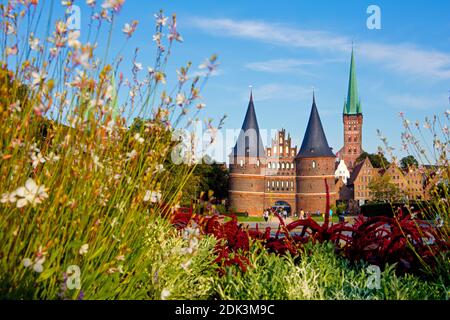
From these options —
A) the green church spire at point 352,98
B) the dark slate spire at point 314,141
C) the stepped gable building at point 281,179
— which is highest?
the green church spire at point 352,98

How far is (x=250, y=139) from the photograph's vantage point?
64688 millimetres

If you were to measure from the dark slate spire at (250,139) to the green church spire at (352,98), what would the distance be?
3424 centimetres

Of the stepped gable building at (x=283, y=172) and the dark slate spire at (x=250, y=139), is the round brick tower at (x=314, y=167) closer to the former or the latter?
the stepped gable building at (x=283, y=172)

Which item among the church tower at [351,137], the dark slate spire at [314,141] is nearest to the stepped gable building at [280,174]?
the dark slate spire at [314,141]

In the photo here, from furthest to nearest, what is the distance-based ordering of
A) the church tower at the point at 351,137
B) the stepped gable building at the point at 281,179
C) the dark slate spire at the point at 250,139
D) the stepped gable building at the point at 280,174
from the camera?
the church tower at the point at 351,137 < the stepped gable building at the point at 281,179 < the stepped gable building at the point at 280,174 < the dark slate spire at the point at 250,139

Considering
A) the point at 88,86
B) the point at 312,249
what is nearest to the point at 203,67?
the point at 88,86

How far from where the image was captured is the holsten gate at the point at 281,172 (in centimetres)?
6500

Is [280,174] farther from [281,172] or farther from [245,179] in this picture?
[245,179]

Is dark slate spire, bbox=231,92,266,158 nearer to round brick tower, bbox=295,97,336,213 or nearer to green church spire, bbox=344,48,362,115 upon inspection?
round brick tower, bbox=295,97,336,213

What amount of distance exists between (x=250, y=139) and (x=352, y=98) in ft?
154

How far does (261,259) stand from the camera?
2.45 metres
